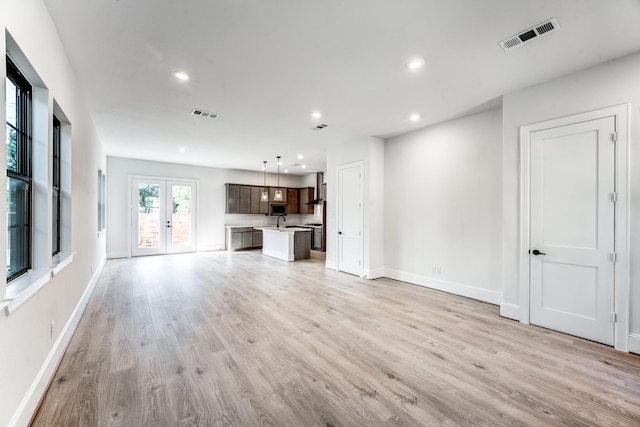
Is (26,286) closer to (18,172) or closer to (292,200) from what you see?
(18,172)

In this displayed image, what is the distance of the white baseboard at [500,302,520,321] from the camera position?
3537 millimetres

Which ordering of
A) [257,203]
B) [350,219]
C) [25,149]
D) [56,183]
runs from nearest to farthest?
1. [25,149]
2. [56,183]
3. [350,219]
4. [257,203]

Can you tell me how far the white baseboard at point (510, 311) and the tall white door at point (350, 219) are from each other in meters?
2.56

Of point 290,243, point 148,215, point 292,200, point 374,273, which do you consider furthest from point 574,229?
point 148,215

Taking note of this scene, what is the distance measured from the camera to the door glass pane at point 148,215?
8.25 metres

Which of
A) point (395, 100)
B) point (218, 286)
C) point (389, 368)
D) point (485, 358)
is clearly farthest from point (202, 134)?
point (485, 358)

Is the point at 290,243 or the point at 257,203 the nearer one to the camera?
the point at 290,243

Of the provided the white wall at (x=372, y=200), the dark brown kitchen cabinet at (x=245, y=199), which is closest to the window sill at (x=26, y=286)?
→ the white wall at (x=372, y=200)

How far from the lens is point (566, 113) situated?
3.14 meters

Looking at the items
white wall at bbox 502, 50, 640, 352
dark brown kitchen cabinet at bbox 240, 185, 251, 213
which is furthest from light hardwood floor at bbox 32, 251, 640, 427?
dark brown kitchen cabinet at bbox 240, 185, 251, 213

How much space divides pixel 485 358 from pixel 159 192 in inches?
346

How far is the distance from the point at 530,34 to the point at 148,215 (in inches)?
359

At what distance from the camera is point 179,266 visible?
685 centimetres

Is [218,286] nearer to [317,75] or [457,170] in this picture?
[317,75]
